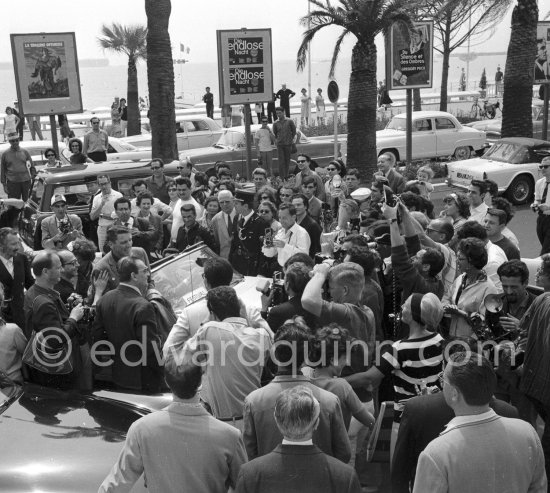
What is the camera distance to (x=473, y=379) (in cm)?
382

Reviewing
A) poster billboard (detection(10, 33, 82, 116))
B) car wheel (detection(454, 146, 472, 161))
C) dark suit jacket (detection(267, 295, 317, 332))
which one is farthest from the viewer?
car wheel (detection(454, 146, 472, 161))

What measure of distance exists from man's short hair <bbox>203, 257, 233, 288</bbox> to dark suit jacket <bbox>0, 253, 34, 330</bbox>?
9.67 ft

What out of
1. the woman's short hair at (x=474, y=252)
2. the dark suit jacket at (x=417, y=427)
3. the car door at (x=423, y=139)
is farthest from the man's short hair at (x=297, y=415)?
the car door at (x=423, y=139)

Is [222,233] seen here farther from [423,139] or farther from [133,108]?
[133,108]

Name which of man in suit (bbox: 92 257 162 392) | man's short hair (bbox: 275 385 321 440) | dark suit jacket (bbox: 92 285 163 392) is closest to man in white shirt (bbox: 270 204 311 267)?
man in suit (bbox: 92 257 162 392)

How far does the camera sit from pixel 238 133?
21.1 m

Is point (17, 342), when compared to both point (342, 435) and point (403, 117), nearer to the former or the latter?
point (342, 435)

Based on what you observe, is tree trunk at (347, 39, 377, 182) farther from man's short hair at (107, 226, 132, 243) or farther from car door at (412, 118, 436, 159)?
man's short hair at (107, 226, 132, 243)

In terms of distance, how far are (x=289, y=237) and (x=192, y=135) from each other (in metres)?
17.3

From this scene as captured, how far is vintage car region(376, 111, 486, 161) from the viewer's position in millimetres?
23438

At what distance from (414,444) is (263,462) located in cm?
107

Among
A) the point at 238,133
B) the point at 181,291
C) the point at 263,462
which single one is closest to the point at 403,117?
the point at 238,133

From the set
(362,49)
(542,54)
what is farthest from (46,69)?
(542,54)

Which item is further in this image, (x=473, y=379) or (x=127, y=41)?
(x=127, y=41)
